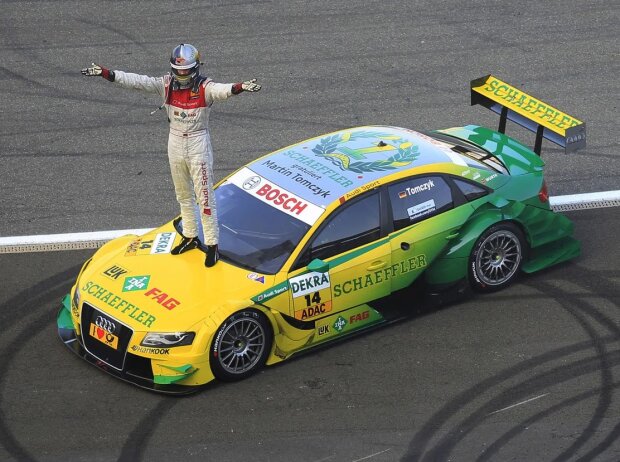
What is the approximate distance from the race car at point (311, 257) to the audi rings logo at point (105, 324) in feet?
0.04

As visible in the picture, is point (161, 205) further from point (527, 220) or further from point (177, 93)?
point (527, 220)

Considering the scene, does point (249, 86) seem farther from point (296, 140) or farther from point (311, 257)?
point (296, 140)

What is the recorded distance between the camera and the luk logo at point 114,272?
9531mm

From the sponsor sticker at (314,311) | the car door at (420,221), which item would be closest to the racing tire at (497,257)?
the car door at (420,221)

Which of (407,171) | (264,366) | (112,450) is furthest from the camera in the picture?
(407,171)

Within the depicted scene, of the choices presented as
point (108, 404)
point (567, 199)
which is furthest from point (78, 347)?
point (567, 199)

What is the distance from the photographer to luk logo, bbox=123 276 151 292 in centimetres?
933

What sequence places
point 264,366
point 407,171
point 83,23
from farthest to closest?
point 83,23
point 407,171
point 264,366

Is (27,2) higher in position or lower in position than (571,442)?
higher

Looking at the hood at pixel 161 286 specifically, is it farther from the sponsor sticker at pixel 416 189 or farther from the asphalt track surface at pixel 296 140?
the sponsor sticker at pixel 416 189

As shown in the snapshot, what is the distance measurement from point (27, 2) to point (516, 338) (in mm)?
10199

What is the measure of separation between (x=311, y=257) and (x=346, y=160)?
3.88ft

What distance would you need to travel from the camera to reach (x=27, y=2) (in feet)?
A: 55.9

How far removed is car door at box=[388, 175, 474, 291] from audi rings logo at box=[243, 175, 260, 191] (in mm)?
1166
